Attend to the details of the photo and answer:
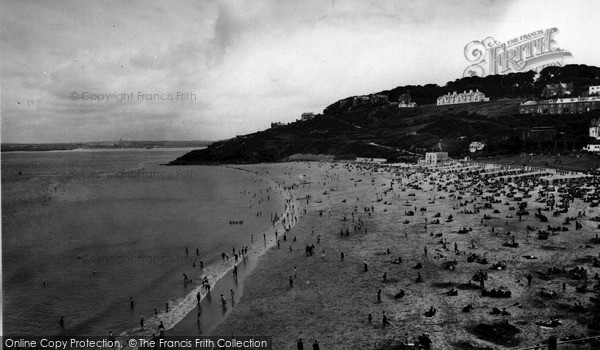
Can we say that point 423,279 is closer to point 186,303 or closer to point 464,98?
point 186,303

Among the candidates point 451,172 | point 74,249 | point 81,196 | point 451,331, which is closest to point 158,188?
point 81,196

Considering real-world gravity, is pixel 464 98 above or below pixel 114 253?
above

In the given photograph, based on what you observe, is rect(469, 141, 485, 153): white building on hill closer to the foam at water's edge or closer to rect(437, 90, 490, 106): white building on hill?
rect(437, 90, 490, 106): white building on hill

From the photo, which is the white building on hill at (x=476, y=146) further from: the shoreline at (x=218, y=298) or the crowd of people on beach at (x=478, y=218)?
the shoreline at (x=218, y=298)

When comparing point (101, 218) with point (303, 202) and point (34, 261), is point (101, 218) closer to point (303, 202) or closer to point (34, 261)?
point (34, 261)

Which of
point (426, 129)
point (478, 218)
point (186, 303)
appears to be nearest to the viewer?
point (186, 303)

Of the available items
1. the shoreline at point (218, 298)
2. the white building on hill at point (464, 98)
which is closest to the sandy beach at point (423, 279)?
the shoreline at point (218, 298)

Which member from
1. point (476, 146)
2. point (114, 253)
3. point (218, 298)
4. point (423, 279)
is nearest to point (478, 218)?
point (423, 279)
